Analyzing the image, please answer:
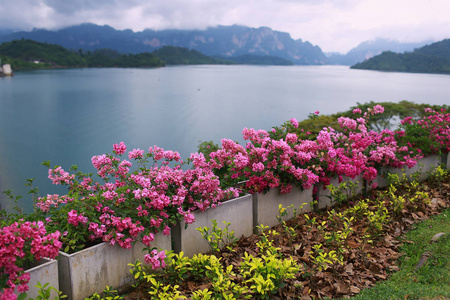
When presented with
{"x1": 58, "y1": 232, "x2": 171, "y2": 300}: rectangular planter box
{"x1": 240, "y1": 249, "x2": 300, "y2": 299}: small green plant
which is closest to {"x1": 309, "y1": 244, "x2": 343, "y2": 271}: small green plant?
{"x1": 240, "y1": 249, "x2": 300, "y2": 299}: small green plant

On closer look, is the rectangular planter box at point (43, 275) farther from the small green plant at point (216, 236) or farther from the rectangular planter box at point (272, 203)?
the rectangular planter box at point (272, 203)

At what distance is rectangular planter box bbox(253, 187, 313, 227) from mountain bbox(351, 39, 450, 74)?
5019cm

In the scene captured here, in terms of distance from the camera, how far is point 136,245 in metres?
3.01

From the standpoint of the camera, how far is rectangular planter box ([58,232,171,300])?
2.60m

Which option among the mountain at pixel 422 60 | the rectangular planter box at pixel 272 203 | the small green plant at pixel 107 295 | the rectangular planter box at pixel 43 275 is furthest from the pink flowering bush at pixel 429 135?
the mountain at pixel 422 60

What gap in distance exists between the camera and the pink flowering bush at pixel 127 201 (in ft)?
9.29

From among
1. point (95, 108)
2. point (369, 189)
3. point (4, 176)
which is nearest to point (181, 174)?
point (369, 189)

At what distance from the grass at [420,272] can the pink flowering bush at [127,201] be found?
156 centimetres

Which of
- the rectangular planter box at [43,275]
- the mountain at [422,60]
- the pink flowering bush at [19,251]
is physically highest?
the mountain at [422,60]

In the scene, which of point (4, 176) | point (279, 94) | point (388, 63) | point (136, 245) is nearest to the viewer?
point (136, 245)

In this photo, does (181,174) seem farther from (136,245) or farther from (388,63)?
(388,63)

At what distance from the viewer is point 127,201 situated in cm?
318

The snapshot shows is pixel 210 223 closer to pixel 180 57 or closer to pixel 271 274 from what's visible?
pixel 271 274

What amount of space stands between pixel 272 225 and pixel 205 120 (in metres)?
16.4
